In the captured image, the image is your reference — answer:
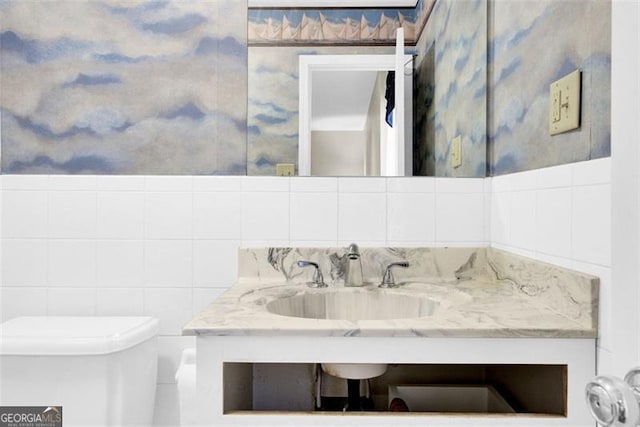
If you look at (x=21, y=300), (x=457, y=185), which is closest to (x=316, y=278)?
(x=457, y=185)

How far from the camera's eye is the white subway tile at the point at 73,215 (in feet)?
5.06

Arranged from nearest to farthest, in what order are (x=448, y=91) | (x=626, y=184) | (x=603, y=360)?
1. (x=626, y=184)
2. (x=603, y=360)
3. (x=448, y=91)

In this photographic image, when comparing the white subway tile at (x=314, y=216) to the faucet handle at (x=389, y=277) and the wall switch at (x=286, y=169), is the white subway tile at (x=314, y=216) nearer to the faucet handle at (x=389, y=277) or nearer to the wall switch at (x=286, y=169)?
the wall switch at (x=286, y=169)

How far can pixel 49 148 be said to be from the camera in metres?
1.57

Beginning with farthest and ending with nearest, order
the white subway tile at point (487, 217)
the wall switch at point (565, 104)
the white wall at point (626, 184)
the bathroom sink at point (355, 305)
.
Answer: the white subway tile at point (487, 217) < the bathroom sink at point (355, 305) < the wall switch at point (565, 104) < the white wall at point (626, 184)

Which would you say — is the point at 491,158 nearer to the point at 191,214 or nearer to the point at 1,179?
the point at 191,214

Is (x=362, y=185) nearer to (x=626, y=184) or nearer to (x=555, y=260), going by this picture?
(x=555, y=260)

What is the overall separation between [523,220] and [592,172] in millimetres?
361

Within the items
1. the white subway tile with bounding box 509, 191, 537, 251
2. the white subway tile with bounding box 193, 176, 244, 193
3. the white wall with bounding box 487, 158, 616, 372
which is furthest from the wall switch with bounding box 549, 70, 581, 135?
the white subway tile with bounding box 193, 176, 244, 193

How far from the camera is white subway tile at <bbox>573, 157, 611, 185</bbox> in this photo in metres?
0.85

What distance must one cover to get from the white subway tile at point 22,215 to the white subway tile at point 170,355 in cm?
54

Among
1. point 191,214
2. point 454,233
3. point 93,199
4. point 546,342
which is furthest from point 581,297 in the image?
point 93,199

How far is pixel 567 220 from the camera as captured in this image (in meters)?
1.00

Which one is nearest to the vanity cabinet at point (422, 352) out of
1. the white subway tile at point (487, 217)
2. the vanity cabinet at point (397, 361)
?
the vanity cabinet at point (397, 361)
